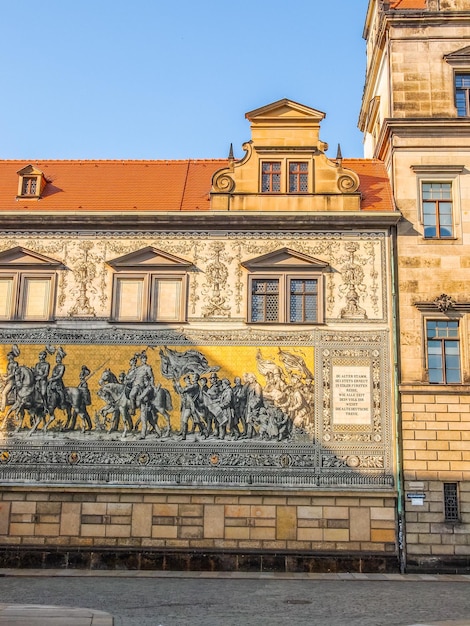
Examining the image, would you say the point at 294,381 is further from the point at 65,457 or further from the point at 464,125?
the point at 464,125

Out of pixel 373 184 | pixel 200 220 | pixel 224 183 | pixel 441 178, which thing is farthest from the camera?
pixel 373 184

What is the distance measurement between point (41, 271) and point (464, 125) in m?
11.5

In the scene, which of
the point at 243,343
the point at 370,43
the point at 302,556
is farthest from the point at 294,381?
the point at 370,43

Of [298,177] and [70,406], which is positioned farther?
[298,177]

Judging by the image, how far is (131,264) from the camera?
58.4 feet

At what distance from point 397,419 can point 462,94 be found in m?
8.89

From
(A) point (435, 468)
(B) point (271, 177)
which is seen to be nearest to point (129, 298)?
(B) point (271, 177)

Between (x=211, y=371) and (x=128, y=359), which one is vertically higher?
(x=128, y=359)

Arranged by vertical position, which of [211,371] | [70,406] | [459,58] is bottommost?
[70,406]

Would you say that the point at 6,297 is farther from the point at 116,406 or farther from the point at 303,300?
the point at 303,300

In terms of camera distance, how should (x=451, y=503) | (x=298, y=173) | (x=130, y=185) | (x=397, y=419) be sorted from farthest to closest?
(x=130, y=185) → (x=298, y=173) → (x=397, y=419) → (x=451, y=503)

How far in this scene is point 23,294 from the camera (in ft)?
58.7

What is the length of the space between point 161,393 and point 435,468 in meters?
6.67

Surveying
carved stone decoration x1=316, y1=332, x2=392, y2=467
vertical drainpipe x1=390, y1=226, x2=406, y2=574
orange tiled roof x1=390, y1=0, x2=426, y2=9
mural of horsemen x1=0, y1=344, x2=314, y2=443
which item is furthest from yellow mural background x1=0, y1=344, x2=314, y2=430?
orange tiled roof x1=390, y1=0, x2=426, y2=9
